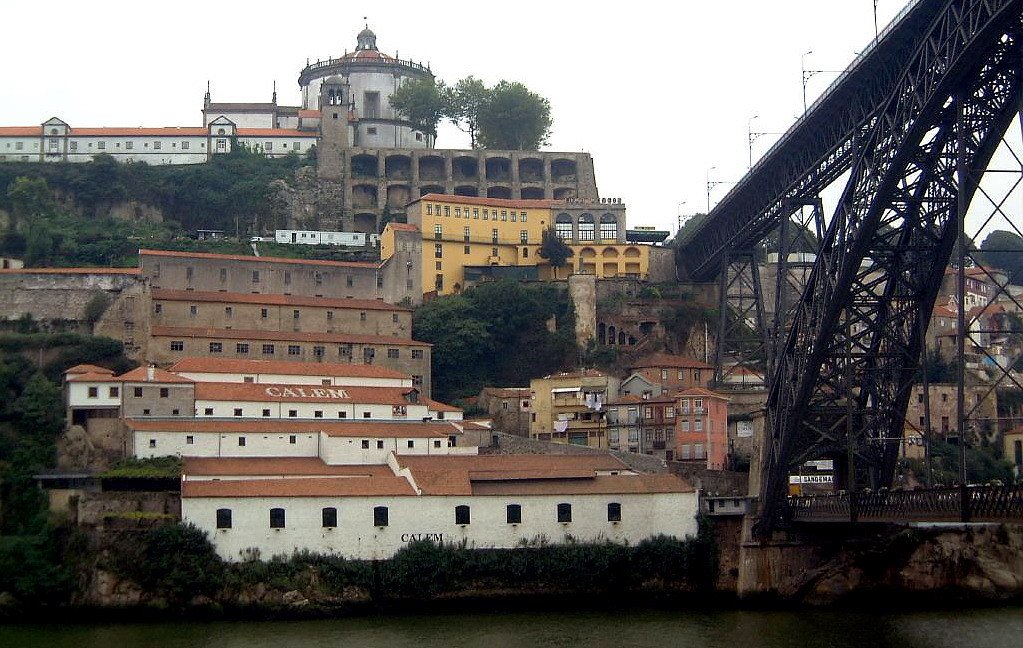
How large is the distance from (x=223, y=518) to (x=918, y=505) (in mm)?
21577

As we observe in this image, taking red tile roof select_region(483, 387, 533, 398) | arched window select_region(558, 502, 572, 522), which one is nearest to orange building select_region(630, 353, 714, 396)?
red tile roof select_region(483, 387, 533, 398)

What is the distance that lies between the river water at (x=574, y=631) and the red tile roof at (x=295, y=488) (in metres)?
4.40

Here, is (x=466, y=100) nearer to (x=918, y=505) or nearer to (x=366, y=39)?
(x=366, y=39)

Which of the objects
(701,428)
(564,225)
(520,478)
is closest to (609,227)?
(564,225)

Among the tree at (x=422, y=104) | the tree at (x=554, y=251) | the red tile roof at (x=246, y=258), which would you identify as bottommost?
the red tile roof at (x=246, y=258)

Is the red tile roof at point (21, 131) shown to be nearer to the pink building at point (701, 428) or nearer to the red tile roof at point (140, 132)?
the red tile roof at point (140, 132)

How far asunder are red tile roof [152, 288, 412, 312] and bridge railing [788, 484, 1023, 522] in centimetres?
2720

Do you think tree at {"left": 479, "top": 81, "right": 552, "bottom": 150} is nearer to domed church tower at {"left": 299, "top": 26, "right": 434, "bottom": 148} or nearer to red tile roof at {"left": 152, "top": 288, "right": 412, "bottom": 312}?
domed church tower at {"left": 299, "top": 26, "right": 434, "bottom": 148}

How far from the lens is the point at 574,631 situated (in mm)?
41938

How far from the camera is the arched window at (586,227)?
80.2 m

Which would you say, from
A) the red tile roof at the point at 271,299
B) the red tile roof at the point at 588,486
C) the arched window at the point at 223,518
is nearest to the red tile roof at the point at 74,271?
the red tile roof at the point at 271,299

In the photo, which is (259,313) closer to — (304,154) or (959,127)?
(304,154)

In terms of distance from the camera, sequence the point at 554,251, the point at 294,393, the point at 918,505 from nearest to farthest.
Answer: the point at 918,505, the point at 294,393, the point at 554,251

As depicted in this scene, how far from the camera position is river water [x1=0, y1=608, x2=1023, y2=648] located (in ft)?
130
